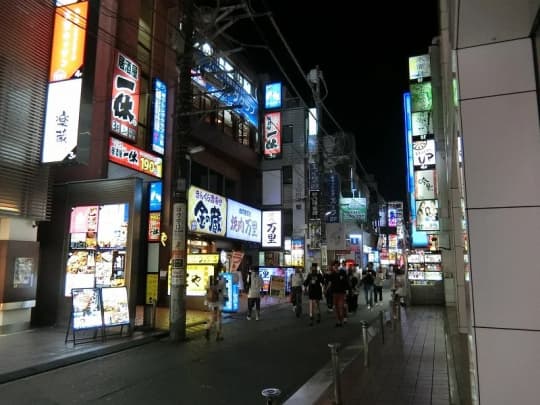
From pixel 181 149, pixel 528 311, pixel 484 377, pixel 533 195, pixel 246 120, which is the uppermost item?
pixel 246 120

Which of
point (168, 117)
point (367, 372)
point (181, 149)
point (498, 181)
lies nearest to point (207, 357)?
point (367, 372)

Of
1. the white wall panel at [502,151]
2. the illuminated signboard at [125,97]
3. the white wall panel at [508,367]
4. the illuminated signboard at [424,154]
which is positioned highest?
the illuminated signboard at [125,97]

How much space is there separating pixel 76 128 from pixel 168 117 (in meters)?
8.91

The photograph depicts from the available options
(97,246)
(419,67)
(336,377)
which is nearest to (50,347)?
(97,246)

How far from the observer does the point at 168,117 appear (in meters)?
21.4

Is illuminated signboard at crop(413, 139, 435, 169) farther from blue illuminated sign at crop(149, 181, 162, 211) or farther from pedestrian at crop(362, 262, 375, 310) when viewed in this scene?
blue illuminated sign at crop(149, 181, 162, 211)

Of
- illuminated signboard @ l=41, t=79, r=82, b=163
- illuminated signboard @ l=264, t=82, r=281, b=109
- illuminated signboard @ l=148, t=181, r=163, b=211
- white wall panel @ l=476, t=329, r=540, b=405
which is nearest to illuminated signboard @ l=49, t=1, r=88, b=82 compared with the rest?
illuminated signboard @ l=41, t=79, r=82, b=163

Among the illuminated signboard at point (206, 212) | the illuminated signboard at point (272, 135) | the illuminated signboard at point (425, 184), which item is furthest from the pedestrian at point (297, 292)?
the illuminated signboard at point (272, 135)

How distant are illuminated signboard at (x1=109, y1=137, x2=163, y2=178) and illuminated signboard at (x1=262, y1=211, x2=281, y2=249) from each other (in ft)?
35.0

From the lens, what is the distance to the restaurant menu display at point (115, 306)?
12086 mm

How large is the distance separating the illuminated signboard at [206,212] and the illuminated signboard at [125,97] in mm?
3526

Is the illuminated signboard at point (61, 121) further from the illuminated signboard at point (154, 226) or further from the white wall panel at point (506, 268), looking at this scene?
the white wall panel at point (506, 268)

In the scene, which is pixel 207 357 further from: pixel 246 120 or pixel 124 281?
pixel 246 120

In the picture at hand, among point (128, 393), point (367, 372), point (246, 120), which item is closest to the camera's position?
point (128, 393)
